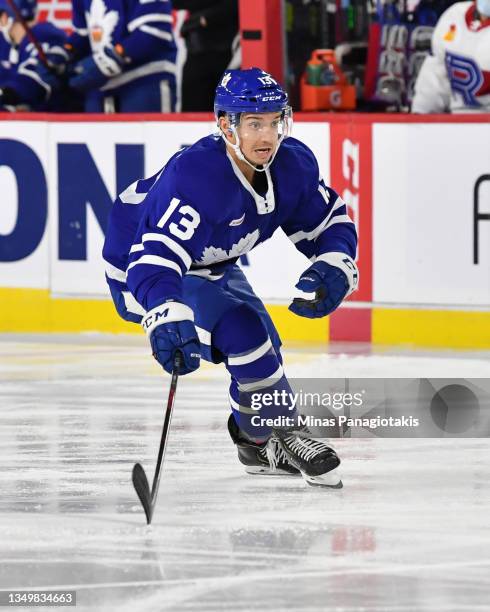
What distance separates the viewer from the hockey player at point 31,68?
8.38 meters

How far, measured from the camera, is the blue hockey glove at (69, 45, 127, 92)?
7.86 m

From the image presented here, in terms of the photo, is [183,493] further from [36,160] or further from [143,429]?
[36,160]

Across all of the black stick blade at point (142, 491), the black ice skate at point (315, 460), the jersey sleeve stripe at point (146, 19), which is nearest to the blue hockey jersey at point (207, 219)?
the black stick blade at point (142, 491)

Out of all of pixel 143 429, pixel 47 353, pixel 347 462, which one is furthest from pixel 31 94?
pixel 347 462

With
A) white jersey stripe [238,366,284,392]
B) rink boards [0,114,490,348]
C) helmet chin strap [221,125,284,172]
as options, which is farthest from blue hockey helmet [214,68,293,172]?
rink boards [0,114,490,348]

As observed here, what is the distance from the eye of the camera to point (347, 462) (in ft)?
16.4

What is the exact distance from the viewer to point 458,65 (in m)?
7.36

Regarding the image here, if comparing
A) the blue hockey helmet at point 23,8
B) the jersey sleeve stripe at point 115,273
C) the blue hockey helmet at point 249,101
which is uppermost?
the blue hockey helmet at point 23,8

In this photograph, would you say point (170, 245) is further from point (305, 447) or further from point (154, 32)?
point (154, 32)

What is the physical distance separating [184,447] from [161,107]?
3.09m

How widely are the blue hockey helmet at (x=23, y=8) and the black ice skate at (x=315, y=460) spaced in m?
4.44

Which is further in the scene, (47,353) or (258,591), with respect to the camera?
(47,353)

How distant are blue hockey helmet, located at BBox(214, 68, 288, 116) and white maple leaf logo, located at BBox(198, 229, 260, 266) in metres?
0.36

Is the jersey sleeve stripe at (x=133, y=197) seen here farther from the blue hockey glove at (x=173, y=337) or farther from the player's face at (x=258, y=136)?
the blue hockey glove at (x=173, y=337)
